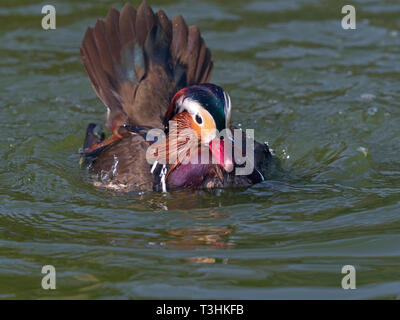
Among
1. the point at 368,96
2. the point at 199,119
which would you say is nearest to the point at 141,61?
the point at 199,119

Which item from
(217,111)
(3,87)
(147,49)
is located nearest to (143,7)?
(147,49)

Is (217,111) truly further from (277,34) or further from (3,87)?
(277,34)

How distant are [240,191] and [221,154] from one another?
1.62 ft

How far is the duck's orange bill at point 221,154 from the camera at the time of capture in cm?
489

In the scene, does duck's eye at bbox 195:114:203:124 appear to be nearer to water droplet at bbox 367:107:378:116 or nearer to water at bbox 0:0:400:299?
water at bbox 0:0:400:299

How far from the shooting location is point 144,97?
6.06 metres

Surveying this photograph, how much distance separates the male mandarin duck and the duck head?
0.03ft

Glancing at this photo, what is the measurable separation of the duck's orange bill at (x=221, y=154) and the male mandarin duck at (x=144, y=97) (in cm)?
26

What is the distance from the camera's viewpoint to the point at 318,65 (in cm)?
802

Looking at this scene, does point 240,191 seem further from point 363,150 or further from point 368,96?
point 368,96

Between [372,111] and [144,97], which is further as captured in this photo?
[372,111]

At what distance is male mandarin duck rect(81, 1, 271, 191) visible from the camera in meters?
5.32

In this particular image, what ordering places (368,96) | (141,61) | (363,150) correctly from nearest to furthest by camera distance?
(363,150)
(141,61)
(368,96)

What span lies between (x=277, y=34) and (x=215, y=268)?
5.24 meters
